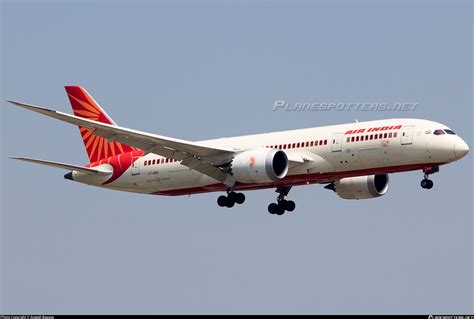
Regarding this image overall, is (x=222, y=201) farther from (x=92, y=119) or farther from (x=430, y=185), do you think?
(x=430, y=185)

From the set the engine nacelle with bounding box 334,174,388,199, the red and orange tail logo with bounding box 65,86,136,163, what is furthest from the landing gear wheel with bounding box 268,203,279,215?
the red and orange tail logo with bounding box 65,86,136,163

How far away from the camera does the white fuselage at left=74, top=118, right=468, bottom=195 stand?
66000mm

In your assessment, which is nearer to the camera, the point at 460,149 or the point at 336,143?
the point at 460,149

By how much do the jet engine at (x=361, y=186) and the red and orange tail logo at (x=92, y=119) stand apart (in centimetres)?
1303

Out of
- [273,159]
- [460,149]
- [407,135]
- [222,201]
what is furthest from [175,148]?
[460,149]

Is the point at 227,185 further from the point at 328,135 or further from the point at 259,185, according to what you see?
the point at 328,135

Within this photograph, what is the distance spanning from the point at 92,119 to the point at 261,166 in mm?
15720

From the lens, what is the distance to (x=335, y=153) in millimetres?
68000

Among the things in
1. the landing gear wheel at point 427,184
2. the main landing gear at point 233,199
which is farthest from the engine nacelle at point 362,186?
the landing gear wheel at point 427,184

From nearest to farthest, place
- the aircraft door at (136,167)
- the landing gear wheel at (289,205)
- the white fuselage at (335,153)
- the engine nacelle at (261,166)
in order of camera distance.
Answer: the white fuselage at (335,153), the engine nacelle at (261,166), the landing gear wheel at (289,205), the aircraft door at (136,167)

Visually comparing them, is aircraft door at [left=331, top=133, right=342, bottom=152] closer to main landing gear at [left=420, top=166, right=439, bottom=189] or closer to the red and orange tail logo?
main landing gear at [left=420, top=166, right=439, bottom=189]

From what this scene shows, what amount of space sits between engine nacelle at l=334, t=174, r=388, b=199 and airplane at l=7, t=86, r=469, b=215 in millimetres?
60

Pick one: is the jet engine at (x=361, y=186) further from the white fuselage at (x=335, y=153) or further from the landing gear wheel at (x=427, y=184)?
the landing gear wheel at (x=427, y=184)

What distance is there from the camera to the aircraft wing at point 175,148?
6719 centimetres
